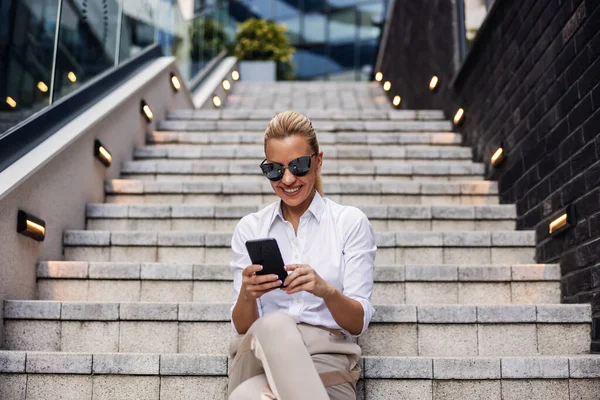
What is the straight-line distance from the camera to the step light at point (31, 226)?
128 inches

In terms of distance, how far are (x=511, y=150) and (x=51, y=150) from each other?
9.23 ft

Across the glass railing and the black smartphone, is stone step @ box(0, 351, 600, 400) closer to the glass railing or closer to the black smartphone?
the black smartphone

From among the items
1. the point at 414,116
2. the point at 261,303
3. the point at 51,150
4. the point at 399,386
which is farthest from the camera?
the point at 414,116

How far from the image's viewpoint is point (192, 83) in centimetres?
894

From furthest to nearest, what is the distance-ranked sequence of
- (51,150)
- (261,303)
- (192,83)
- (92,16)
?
(192,83), (92,16), (51,150), (261,303)

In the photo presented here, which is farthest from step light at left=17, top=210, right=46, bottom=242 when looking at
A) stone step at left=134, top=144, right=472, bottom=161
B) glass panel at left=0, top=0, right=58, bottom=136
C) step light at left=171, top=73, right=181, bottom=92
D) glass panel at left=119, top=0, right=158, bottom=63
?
step light at left=171, top=73, right=181, bottom=92

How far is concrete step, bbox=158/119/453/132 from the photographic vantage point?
5977 mm

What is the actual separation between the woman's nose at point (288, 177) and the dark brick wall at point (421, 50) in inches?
171

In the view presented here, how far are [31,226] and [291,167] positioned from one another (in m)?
1.80

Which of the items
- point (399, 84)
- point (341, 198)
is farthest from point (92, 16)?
point (399, 84)

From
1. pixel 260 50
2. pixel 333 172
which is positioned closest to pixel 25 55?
pixel 333 172

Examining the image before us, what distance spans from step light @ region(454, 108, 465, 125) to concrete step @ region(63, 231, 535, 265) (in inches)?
81.9

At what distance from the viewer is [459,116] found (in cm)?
574

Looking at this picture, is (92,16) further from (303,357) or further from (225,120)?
(303,357)
